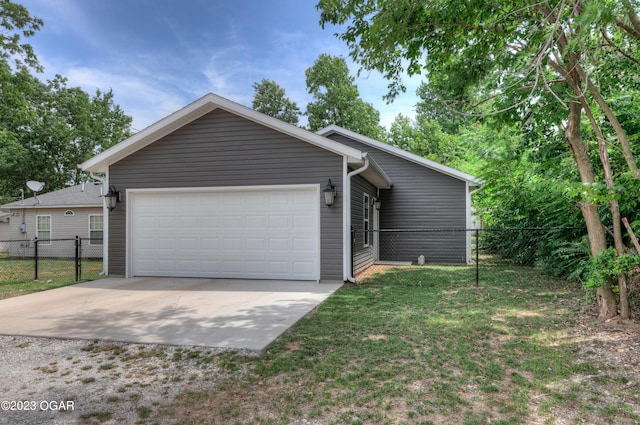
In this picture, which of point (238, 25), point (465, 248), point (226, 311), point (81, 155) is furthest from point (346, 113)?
point (226, 311)

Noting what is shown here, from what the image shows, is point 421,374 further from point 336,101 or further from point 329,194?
point 336,101

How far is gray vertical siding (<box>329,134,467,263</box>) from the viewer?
1189 centimetres

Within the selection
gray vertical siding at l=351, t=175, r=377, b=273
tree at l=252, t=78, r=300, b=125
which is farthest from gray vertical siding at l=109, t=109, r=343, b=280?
tree at l=252, t=78, r=300, b=125

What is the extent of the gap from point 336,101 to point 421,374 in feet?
87.2

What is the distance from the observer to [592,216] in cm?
465

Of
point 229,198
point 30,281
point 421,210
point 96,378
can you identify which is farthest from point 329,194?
point 30,281

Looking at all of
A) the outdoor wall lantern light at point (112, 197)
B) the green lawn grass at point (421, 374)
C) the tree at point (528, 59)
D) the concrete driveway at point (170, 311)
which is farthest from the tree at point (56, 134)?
the green lawn grass at point (421, 374)

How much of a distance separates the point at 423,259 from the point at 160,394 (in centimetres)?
1016

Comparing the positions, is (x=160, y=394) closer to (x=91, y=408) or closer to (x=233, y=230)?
(x=91, y=408)

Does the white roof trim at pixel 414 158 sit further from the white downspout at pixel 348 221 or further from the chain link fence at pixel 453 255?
the white downspout at pixel 348 221

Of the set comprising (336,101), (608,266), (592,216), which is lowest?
(608,266)

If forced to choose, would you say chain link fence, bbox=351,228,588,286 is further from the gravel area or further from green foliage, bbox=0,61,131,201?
green foliage, bbox=0,61,131,201

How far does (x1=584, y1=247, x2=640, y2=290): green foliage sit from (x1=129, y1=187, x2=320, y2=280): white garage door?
4806 millimetres

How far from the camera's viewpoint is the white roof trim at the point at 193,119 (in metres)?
7.55
